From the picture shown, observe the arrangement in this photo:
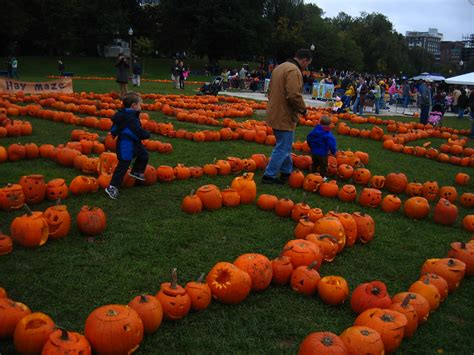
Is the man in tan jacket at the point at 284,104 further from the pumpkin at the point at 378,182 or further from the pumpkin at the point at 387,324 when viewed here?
Result: the pumpkin at the point at 387,324

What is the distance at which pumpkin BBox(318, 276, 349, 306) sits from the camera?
14.7 ft

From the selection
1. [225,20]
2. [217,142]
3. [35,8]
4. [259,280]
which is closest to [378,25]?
[225,20]

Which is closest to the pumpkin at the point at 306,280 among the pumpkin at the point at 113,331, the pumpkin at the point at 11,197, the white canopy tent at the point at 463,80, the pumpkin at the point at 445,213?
→ the pumpkin at the point at 113,331

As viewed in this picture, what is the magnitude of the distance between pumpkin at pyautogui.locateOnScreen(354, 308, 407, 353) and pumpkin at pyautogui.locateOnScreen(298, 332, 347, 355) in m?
0.50

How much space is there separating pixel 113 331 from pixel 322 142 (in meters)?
6.56

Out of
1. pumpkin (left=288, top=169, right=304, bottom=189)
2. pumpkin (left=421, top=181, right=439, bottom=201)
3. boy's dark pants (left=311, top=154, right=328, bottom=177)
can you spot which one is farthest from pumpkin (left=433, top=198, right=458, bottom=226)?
boy's dark pants (left=311, top=154, right=328, bottom=177)

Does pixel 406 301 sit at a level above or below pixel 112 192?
below

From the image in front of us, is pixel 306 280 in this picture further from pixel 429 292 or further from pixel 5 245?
pixel 5 245

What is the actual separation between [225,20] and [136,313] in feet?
202

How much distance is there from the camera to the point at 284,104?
844 cm

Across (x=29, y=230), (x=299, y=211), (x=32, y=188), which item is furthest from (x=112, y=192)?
(x=299, y=211)

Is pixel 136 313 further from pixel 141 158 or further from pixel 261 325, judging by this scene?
pixel 141 158

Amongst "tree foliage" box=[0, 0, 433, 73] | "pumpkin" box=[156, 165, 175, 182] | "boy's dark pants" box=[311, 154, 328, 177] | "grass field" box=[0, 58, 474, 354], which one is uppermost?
"tree foliage" box=[0, 0, 433, 73]

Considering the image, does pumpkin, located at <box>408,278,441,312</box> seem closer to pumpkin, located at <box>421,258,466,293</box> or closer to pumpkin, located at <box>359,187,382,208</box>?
pumpkin, located at <box>421,258,466,293</box>
